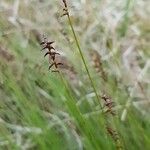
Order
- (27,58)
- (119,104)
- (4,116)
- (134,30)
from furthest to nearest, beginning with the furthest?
(134,30), (27,58), (4,116), (119,104)

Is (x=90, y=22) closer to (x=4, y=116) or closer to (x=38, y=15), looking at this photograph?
(x=38, y=15)

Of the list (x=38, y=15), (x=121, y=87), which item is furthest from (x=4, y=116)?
Result: (x=38, y=15)

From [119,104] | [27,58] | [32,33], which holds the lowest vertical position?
[119,104]

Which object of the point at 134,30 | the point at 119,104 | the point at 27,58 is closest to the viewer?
the point at 119,104

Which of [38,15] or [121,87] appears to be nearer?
[121,87]

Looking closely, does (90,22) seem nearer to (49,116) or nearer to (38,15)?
(38,15)

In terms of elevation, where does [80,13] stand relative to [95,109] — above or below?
above
